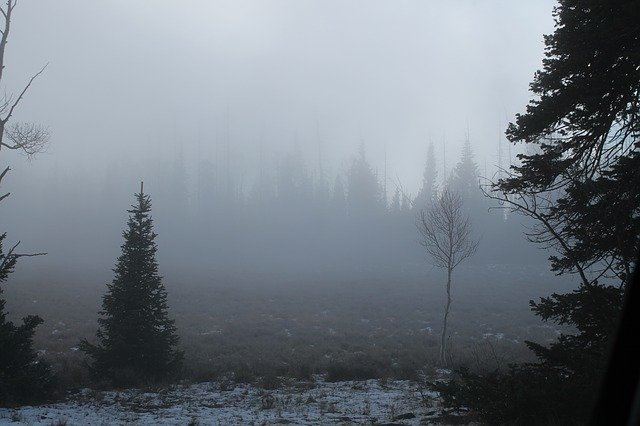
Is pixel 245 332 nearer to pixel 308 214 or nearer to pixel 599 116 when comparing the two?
pixel 599 116

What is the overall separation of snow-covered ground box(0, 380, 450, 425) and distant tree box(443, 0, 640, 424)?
2.94 m

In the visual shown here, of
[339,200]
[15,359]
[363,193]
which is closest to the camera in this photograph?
[15,359]

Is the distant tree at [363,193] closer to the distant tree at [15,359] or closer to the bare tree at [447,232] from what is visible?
the bare tree at [447,232]

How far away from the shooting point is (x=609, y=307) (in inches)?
232

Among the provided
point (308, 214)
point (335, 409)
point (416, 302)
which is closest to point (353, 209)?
point (308, 214)

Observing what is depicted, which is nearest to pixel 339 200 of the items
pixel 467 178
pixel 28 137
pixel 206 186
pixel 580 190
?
pixel 467 178

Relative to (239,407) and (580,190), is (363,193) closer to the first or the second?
(239,407)

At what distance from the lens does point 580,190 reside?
650cm

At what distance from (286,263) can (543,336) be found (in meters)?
47.6

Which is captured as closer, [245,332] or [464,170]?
[245,332]

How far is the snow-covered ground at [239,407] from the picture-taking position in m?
8.77

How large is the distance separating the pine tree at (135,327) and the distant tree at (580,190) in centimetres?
1023

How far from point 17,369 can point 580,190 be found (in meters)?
12.1

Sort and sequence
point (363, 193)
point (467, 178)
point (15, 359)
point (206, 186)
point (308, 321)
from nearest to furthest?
point (15, 359) < point (308, 321) < point (467, 178) < point (363, 193) < point (206, 186)
